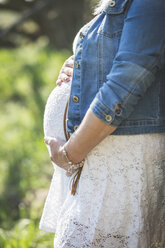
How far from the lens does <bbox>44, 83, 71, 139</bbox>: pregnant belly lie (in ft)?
5.14

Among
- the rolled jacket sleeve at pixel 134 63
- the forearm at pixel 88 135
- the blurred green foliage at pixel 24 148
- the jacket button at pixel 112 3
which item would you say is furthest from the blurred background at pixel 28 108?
the forearm at pixel 88 135

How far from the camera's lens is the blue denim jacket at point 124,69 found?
120 centimetres

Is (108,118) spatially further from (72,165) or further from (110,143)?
(72,165)

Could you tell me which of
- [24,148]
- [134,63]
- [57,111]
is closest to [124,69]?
[134,63]

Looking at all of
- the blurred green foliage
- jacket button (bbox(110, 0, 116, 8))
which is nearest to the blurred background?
the blurred green foliage

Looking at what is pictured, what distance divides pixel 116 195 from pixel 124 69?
55 cm

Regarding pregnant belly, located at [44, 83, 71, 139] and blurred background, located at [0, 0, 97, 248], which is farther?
blurred background, located at [0, 0, 97, 248]

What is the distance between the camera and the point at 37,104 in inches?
212

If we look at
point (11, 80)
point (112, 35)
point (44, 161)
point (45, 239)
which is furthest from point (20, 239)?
point (11, 80)

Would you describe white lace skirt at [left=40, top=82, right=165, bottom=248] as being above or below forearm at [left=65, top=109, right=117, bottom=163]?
below

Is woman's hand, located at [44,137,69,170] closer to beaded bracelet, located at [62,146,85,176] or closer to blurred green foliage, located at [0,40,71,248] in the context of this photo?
beaded bracelet, located at [62,146,85,176]

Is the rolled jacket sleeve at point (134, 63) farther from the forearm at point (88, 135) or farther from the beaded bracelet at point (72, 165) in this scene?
the beaded bracelet at point (72, 165)

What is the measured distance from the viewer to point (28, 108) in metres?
5.54

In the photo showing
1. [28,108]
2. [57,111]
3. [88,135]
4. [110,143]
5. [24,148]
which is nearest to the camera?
[88,135]
